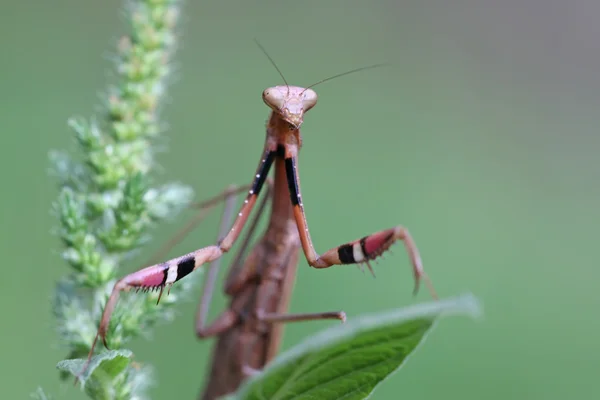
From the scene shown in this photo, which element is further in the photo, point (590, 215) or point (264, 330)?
point (590, 215)

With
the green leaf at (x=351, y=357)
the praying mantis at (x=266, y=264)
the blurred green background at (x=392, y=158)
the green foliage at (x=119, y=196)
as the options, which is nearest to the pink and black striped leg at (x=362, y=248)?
the praying mantis at (x=266, y=264)

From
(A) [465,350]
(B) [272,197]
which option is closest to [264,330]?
(B) [272,197]

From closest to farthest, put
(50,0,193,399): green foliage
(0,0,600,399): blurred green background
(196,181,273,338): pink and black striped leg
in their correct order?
(50,0,193,399): green foliage, (196,181,273,338): pink and black striped leg, (0,0,600,399): blurred green background

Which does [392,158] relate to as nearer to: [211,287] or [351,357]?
[211,287]

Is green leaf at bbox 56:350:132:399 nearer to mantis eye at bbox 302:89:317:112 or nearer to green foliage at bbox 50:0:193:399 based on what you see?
green foliage at bbox 50:0:193:399

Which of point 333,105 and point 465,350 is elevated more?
point 333,105

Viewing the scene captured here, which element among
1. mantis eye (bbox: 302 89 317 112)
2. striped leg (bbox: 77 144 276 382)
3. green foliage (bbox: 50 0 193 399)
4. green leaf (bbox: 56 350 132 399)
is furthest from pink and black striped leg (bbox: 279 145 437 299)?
green leaf (bbox: 56 350 132 399)

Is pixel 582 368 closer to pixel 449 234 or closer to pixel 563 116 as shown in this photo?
pixel 449 234
